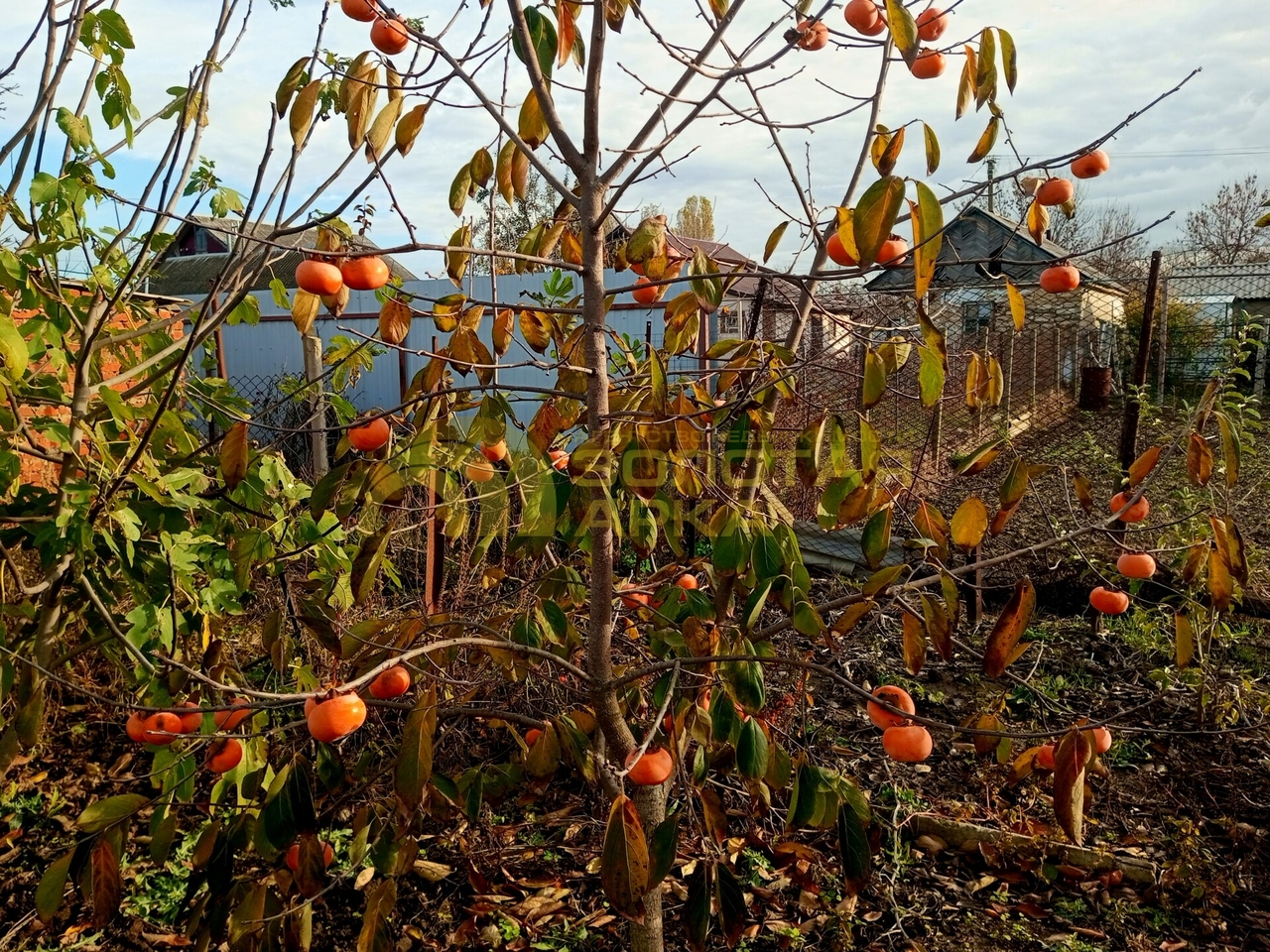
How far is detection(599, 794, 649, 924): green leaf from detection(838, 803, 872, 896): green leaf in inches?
13.2

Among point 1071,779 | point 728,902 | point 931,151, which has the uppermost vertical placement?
point 931,151

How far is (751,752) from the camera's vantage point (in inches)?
49.8

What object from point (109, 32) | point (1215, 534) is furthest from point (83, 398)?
point (1215, 534)

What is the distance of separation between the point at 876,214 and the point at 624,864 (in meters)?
0.87

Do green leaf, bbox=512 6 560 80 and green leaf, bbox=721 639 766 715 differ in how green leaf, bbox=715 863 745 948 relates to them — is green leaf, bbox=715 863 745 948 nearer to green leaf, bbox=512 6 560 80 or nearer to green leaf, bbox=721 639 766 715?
green leaf, bbox=721 639 766 715

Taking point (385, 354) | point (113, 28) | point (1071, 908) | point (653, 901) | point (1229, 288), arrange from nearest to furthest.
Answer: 1. point (653, 901)
2. point (113, 28)
3. point (1071, 908)
4. point (385, 354)
5. point (1229, 288)

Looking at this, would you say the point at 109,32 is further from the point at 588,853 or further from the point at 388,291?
the point at 588,853

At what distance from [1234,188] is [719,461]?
970 inches

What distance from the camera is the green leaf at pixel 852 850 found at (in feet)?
4.21

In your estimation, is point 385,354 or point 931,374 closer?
point 931,374

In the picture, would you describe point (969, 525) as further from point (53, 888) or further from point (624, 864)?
point (53, 888)

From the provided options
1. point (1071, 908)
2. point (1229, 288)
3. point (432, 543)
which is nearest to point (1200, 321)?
point (1229, 288)

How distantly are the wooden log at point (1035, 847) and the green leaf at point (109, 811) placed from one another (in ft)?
6.06

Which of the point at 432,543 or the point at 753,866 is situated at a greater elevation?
the point at 432,543
